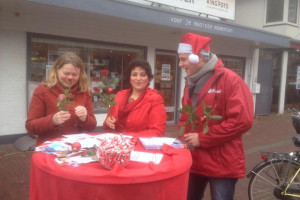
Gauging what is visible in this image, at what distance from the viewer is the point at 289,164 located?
338 cm

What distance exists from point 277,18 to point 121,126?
11.4 meters

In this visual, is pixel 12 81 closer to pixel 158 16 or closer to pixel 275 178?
pixel 158 16

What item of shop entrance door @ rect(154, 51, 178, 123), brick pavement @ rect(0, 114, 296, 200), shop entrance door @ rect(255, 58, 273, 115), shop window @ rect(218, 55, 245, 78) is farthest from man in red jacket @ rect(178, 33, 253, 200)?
shop entrance door @ rect(255, 58, 273, 115)

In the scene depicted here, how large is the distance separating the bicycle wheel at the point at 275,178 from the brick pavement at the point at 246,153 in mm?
544

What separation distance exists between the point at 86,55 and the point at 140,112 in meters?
5.02

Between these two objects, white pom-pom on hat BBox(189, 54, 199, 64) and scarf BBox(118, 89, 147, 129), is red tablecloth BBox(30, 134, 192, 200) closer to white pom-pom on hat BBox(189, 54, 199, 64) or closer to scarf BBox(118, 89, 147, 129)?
white pom-pom on hat BBox(189, 54, 199, 64)

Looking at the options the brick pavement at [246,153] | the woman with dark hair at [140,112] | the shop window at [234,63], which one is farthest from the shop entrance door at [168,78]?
the woman with dark hair at [140,112]

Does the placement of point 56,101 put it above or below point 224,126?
above

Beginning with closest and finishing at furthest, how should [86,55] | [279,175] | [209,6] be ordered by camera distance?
[279,175] < [86,55] < [209,6]

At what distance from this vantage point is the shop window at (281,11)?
11578 millimetres

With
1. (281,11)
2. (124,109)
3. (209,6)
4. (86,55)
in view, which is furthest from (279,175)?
(281,11)

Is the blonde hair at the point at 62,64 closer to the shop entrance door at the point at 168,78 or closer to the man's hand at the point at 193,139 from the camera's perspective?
the man's hand at the point at 193,139

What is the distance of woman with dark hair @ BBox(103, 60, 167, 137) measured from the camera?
103 inches

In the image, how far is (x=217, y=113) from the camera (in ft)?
6.90
